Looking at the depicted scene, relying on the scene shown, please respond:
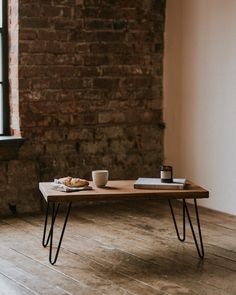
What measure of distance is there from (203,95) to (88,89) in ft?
3.57

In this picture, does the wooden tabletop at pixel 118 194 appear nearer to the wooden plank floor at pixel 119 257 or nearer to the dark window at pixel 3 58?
the wooden plank floor at pixel 119 257

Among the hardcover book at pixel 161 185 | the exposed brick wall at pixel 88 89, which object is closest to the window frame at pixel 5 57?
the exposed brick wall at pixel 88 89

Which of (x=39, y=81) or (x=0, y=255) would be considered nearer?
(x=0, y=255)

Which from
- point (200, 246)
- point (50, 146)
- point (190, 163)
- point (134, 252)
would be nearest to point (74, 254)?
point (134, 252)

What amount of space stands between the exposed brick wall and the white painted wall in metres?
0.14

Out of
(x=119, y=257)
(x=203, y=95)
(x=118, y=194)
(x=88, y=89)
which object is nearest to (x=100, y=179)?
(x=118, y=194)

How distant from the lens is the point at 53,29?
594 centimetres

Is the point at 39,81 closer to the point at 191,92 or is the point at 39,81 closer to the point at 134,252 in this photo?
the point at 191,92

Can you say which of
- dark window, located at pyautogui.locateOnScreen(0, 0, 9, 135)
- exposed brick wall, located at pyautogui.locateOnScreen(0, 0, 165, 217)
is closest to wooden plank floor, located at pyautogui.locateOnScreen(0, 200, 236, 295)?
exposed brick wall, located at pyautogui.locateOnScreen(0, 0, 165, 217)

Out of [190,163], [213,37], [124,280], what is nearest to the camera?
[124,280]

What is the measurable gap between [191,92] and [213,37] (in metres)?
0.61

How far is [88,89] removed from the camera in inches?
242

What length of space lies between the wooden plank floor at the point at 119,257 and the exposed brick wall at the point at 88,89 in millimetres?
594

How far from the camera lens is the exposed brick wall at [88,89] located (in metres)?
5.91
